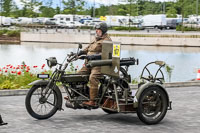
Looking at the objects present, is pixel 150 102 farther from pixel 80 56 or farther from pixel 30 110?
pixel 30 110

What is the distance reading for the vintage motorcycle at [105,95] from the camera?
913 centimetres

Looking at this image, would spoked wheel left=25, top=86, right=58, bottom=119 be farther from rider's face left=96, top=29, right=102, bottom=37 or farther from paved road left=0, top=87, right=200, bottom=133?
rider's face left=96, top=29, right=102, bottom=37

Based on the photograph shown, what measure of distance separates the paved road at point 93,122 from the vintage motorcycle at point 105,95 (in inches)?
8.6

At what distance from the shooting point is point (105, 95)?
9.52m

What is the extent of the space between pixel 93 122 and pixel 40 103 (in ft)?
3.32

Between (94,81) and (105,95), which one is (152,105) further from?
(94,81)

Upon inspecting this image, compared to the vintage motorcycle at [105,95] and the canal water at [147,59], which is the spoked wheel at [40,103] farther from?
the canal water at [147,59]

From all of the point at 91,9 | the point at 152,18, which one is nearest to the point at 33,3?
the point at 91,9

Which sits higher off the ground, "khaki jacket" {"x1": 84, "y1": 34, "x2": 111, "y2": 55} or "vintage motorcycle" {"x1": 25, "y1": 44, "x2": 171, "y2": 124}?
"khaki jacket" {"x1": 84, "y1": 34, "x2": 111, "y2": 55}

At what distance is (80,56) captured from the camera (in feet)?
31.2

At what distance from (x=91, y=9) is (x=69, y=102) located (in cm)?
12935

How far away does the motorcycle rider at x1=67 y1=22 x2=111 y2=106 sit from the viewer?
935 cm

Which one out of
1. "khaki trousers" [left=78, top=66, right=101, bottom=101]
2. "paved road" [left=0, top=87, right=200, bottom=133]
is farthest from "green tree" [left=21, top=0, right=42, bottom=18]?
"khaki trousers" [left=78, top=66, right=101, bottom=101]

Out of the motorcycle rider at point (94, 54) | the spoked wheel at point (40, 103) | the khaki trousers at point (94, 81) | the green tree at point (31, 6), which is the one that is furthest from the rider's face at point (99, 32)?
the green tree at point (31, 6)
